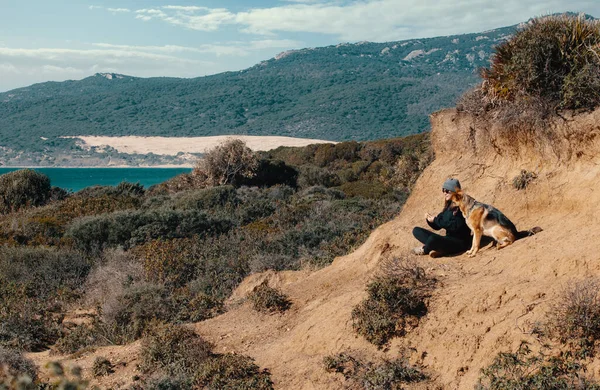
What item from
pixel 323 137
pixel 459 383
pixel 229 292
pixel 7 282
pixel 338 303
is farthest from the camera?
pixel 323 137

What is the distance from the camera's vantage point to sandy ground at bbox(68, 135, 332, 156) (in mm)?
136625

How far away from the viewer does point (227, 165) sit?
3419cm

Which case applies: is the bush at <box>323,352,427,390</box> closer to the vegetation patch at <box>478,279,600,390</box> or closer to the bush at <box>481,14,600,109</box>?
the vegetation patch at <box>478,279,600,390</box>

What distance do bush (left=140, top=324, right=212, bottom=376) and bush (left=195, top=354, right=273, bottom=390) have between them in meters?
0.33

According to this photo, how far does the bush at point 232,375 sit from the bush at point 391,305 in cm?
127

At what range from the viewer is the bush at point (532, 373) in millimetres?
5359

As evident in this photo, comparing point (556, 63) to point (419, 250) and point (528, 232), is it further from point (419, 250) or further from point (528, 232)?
point (419, 250)

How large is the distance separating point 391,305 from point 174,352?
9.91ft

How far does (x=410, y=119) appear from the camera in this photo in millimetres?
156125

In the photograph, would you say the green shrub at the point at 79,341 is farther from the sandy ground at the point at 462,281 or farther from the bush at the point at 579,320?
the bush at the point at 579,320

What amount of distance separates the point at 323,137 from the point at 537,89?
143 metres

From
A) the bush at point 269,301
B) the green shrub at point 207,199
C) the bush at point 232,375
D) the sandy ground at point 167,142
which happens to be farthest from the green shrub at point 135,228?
the sandy ground at point 167,142

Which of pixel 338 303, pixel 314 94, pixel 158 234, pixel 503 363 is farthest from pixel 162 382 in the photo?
pixel 314 94

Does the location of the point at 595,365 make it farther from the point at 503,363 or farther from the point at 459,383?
the point at 459,383
